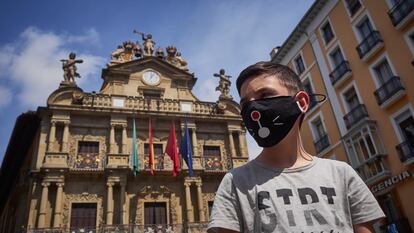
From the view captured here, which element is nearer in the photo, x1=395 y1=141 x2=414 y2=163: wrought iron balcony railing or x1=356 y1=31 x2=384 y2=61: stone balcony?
x1=395 y1=141 x2=414 y2=163: wrought iron balcony railing

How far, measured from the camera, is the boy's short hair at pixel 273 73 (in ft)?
7.34

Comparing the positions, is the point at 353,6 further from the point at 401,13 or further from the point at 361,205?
the point at 361,205

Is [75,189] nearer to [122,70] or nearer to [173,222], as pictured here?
[173,222]

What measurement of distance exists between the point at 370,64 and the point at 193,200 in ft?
38.1

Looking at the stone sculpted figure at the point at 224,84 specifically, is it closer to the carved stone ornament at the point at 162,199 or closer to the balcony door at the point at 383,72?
the carved stone ornament at the point at 162,199

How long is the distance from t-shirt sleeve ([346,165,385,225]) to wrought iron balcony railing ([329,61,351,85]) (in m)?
16.7

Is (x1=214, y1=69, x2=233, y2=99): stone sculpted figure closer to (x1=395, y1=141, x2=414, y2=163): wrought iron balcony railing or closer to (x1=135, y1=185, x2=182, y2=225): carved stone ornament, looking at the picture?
(x1=135, y1=185, x2=182, y2=225): carved stone ornament

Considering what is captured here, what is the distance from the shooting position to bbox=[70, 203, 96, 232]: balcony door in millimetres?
16317

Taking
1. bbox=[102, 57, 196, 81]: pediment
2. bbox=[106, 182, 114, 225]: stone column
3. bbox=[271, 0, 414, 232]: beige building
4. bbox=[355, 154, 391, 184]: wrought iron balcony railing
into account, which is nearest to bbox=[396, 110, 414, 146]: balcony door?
bbox=[271, 0, 414, 232]: beige building

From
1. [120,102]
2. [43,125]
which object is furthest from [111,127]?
[43,125]

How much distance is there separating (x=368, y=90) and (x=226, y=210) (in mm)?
16282

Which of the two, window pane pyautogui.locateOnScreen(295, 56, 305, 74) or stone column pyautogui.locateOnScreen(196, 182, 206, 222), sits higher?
window pane pyautogui.locateOnScreen(295, 56, 305, 74)

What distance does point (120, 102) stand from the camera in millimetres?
20078

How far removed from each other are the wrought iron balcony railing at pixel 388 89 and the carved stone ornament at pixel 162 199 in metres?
11.5
